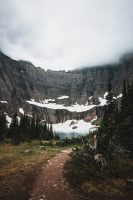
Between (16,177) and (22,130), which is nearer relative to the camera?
(16,177)

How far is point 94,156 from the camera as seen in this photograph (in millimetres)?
20578

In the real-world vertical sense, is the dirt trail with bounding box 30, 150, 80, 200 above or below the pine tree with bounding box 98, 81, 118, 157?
below

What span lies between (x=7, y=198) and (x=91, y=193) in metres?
4.84

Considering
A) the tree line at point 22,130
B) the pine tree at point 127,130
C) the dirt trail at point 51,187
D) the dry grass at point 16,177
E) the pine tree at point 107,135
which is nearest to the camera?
the dirt trail at point 51,187

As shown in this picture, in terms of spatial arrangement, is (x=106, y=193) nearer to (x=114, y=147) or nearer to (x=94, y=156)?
(x=94, y=156)

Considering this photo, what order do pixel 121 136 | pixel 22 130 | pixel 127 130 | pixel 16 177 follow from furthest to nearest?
pixel 22 130
pixel 121 136
pixel 127 130
pixel 16 177

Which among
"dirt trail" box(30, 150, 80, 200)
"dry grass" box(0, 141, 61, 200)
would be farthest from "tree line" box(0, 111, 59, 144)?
"dirt trail" box(30, 150, 80, 200)

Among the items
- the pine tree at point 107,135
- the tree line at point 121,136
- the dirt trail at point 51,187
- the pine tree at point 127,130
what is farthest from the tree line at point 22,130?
the dirt trail at point 51,187

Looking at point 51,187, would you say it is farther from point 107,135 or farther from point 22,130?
point 22,130

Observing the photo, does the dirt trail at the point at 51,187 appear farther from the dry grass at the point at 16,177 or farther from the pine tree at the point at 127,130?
the pine tree at the point at 127,130

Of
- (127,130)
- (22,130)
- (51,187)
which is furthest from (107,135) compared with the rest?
(22,130)

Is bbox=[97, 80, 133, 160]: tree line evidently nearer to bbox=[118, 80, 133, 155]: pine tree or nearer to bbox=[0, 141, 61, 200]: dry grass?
bbox=[118, 80, 133, 155]: pine tree

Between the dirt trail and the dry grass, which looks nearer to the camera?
the dirt trail

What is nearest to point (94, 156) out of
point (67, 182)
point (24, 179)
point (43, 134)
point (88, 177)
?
point (88, 177)
